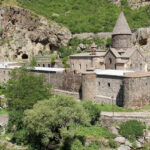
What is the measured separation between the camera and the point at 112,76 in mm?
21938

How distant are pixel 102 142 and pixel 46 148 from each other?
4.34 m

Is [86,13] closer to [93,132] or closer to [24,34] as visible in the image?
[24,34]

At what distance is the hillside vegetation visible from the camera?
184ft

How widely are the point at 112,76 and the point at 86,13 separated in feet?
157

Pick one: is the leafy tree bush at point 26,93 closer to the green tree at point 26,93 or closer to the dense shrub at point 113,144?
the green tree at point 26,93

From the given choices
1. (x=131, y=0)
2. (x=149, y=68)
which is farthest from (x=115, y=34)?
(x=131, y=0)

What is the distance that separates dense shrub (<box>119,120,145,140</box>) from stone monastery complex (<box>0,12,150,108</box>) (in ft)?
8.75

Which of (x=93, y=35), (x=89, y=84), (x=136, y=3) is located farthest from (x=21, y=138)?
(x=136, y=3)

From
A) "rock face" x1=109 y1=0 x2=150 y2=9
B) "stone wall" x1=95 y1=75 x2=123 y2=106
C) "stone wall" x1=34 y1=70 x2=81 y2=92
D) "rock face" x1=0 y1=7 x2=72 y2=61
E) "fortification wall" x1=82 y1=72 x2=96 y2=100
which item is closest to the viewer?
"stone wall" x1=95 y1=75 x2=123 y2=106

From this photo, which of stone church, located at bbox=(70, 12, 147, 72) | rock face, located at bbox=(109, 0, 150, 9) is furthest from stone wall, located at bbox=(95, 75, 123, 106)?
rock face, located at bbox=(109, 0, 150, 9)

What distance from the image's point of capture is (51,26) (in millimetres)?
49094

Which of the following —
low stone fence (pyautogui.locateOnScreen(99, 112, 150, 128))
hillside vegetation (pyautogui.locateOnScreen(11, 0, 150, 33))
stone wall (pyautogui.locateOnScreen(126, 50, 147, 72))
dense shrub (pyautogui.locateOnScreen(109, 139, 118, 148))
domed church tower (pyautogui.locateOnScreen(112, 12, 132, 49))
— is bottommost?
dense shrub (pyautogui.locateOnScreen(109, 139, 118, 148))

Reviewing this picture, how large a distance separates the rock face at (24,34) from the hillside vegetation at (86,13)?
6.51 m

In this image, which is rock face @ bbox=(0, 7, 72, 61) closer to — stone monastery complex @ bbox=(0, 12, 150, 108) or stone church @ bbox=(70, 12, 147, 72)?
stone monastery complex @ bbox=(0, 12, 150, 108)
